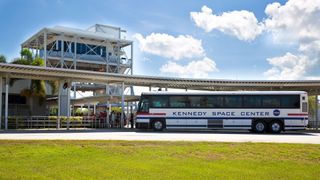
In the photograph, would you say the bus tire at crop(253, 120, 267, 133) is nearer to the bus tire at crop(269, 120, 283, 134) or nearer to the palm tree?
A: the bus tire at crop(269, 120, 283, 134)

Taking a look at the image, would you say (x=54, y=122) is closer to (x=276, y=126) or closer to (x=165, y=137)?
(x=165, y=137)

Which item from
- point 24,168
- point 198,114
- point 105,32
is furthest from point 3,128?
point 105,32

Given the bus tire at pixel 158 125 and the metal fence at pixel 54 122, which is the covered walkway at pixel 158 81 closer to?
the metal fence at pixel 54 122

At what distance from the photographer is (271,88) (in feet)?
119

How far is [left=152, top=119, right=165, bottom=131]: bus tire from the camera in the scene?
2895cm

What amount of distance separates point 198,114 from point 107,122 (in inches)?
349

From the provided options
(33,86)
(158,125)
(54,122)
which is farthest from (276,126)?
(33,86)

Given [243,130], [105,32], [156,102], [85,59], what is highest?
[105,32]

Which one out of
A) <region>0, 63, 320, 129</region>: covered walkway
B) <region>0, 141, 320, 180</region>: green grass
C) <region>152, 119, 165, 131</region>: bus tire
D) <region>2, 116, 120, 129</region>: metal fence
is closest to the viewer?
<region>0, 141, 320, 180</region>: green grass

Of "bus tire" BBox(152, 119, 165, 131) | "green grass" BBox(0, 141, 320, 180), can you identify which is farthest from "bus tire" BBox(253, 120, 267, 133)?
"green grass" BBox(0, 141, 320, 180)

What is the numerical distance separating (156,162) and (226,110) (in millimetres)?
17871

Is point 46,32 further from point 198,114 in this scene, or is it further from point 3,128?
point 198,114

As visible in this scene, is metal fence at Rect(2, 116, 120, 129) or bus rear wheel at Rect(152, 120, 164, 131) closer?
bus rear wheel at Rect(152, 120, 164, 131)

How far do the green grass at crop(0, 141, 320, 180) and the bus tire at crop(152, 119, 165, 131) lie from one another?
1418 centimetres
